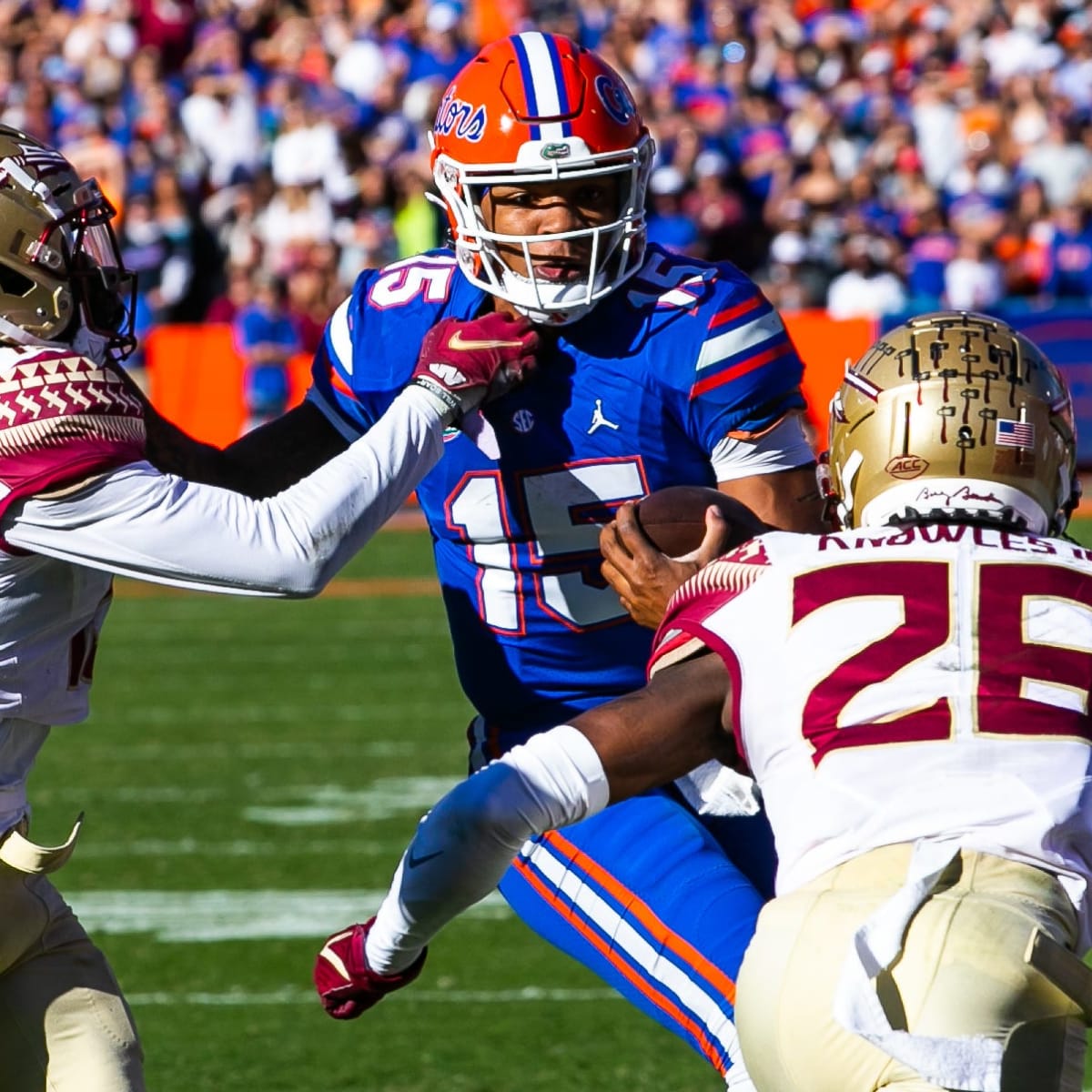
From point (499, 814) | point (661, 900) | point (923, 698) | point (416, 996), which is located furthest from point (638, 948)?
point (416, 996)

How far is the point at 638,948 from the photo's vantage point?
2.92m

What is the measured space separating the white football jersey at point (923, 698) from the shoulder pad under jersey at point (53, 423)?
90cm

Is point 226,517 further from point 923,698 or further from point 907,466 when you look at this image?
point 923,698

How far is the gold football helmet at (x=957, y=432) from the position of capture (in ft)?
7.22

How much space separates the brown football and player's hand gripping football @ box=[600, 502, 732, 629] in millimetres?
15

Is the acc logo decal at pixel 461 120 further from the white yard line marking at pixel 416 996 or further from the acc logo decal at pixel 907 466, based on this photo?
the white yard line marking at pixel 416 996

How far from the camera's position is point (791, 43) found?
1548 cm

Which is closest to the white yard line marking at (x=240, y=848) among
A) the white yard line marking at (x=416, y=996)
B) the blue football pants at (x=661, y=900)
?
the white yard line marking at (x=416, y=996)

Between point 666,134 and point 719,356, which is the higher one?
point 719,356

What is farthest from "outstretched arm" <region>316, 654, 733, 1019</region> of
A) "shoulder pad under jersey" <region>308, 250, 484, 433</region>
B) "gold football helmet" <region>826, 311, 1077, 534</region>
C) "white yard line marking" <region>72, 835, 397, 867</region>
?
"white yard line marking" <region>72, 835, 397, 867</region>

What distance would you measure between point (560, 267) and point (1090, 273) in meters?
11.0

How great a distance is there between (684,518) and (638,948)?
0.62m

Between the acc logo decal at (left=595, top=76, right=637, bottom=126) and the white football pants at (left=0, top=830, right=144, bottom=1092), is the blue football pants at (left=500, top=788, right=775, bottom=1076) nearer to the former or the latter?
the white football pants at (left=0, top=830, right=144, bottom=1092)
